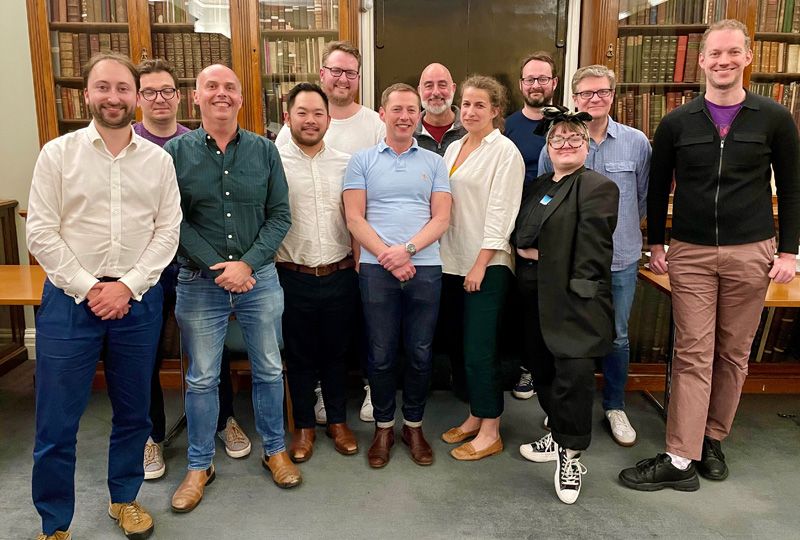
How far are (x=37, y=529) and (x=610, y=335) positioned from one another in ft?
6.89

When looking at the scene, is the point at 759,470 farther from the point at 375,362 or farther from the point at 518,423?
the point at 375,362

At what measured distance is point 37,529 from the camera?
6.78 feet

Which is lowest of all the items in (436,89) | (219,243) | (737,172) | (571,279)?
(571,279)

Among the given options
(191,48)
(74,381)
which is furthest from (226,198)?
(191,48)

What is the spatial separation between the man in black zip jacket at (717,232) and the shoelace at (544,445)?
0.31 meters

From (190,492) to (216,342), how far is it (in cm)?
57

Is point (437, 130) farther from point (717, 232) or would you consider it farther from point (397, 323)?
point (717, 232)

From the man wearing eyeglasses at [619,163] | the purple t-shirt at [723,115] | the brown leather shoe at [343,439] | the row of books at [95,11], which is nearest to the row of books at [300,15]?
the row of books at [95,11]

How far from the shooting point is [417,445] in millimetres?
2535

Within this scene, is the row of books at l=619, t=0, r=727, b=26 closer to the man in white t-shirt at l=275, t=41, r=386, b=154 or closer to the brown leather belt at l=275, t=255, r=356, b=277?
the man in white t-shirt at l=275, t=41, r=386, b=154

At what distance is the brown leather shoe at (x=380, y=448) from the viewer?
2.48m

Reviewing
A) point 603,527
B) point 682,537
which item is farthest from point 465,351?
point 682,537

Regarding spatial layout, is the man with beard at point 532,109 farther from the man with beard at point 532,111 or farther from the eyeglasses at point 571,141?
the eyeglasses at point 571,141

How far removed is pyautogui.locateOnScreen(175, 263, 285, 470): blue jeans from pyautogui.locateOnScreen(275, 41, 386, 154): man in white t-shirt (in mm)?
822
